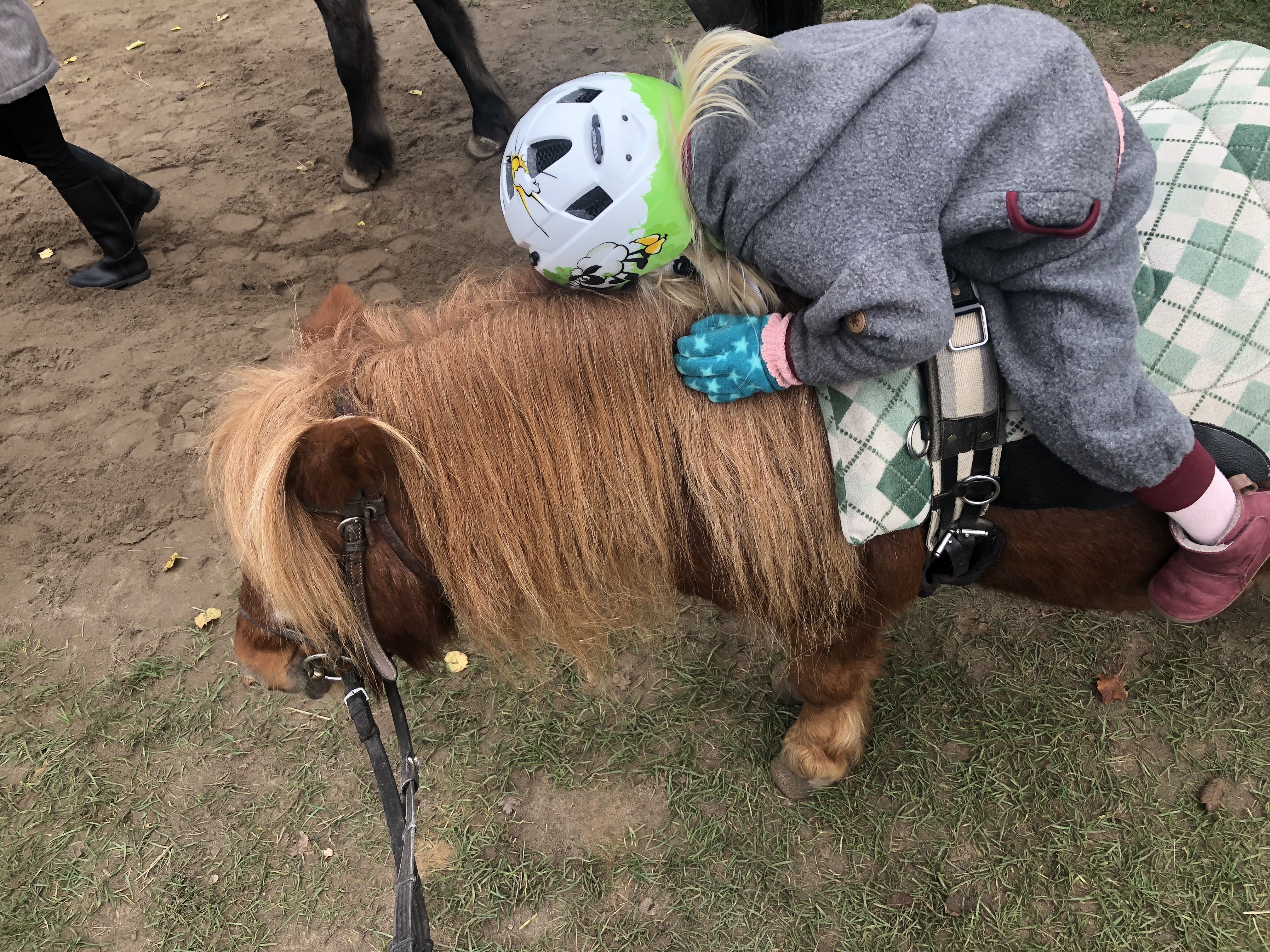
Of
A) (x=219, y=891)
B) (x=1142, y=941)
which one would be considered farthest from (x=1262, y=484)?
(x=219, y=891)

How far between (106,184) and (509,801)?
12.6 feet

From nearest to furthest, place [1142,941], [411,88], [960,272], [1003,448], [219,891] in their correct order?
[960,272]
[1003,448]
[1142,941]
[219,891]
[411,88]

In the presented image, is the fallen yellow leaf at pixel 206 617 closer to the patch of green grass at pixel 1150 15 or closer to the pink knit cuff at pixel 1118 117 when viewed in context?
the pink knit cuff at pixel 1118 117

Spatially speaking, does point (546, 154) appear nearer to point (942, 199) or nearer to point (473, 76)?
point (942, 199)

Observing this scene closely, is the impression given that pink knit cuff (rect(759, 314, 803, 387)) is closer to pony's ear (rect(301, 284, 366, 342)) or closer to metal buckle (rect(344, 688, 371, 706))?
pony's ear (rect(301, 284, 366, 342))

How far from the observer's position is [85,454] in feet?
10.8

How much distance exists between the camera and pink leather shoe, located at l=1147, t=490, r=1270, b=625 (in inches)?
54.9

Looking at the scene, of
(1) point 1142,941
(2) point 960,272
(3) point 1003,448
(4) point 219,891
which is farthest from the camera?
(4) point 219,891

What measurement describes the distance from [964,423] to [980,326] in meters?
0.17

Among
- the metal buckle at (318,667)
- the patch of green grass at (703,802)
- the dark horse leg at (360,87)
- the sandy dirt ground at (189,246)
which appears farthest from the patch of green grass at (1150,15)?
the metal buckle at (318,667)

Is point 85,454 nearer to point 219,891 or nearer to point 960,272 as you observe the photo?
point 219,891

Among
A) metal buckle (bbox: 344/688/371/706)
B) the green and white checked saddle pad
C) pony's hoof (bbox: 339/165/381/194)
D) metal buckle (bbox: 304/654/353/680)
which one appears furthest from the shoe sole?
the green and white checked saddle pad

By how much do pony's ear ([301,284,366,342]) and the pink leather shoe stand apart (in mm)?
1697

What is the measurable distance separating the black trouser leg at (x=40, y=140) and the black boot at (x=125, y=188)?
111mm
